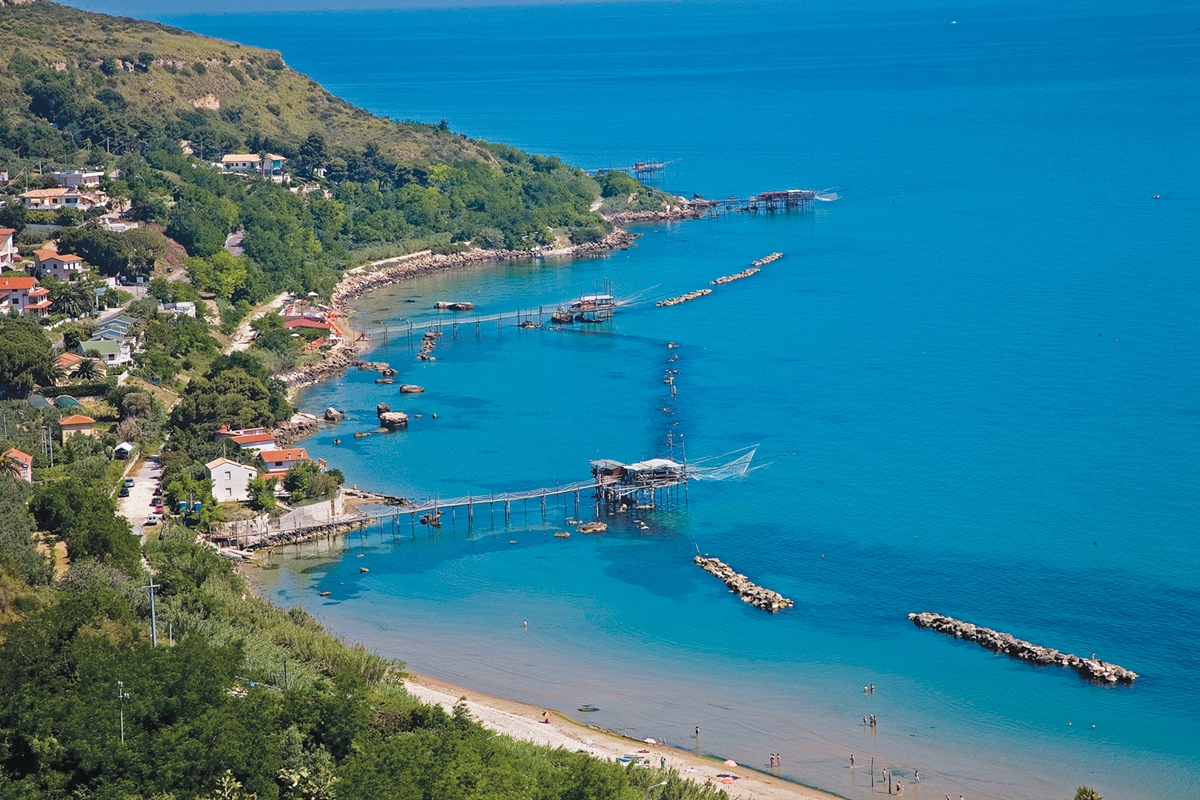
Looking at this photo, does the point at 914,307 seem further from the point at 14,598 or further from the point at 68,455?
the point at 14,598

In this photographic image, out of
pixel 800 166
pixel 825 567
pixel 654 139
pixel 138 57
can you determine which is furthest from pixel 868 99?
pixel 825 567

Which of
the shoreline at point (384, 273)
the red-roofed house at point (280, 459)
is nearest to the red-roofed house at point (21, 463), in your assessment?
the red-roofed house at point (280, 459)

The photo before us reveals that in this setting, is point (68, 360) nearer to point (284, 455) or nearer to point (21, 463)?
point (21, 463)

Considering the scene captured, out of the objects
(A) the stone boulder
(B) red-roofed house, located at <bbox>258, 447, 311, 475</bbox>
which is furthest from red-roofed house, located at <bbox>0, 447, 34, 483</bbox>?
(A) the stone boulder

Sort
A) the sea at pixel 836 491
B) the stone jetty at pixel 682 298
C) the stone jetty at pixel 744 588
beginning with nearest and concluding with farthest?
the sea at pixel 836 491 < the stone jetty at pixel 744 588 < the stone jetty at pixel 682 298

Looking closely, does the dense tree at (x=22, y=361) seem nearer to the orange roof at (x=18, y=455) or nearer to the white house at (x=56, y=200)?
the orange roof at (x=18, y=455)

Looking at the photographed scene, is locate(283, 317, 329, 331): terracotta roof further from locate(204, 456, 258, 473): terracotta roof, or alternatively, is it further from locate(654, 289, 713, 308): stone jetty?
locate(204, 456, 258, 473): terracotta roof
